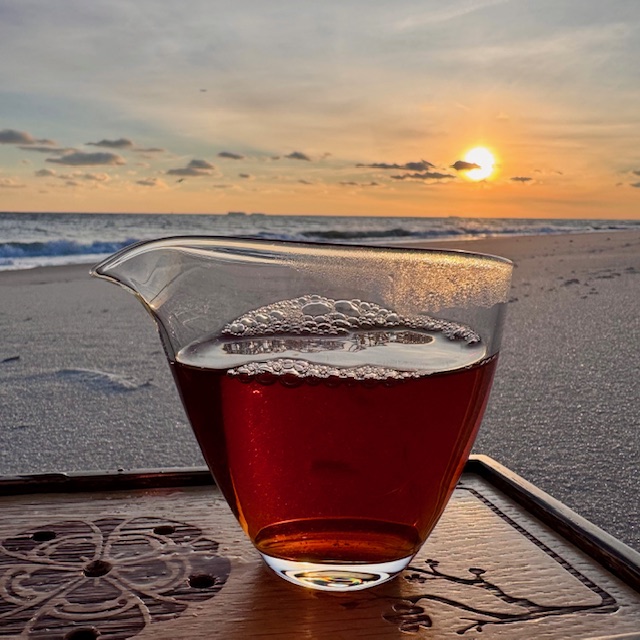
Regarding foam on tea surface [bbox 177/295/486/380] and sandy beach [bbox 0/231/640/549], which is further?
sandy beach [bbox 0/231/640/549]

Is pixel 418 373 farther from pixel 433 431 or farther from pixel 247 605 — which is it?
pixel 247 605

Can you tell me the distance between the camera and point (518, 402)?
2236 mm

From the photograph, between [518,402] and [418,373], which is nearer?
[418,373]

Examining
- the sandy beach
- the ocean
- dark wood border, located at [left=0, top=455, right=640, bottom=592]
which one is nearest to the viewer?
dark wood border, located at [left=0, top=455, right=640, bottom=592]

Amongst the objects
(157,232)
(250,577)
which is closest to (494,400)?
(250,577)

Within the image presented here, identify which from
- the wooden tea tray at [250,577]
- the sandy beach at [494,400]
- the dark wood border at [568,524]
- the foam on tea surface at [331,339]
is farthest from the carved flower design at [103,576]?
the sandy beach at [494,400]

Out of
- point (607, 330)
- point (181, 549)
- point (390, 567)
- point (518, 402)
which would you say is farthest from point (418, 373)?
point (607, 330)

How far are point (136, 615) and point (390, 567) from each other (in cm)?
19

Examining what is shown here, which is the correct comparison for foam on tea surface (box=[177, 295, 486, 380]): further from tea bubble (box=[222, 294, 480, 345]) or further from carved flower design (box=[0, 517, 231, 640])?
carved flower design (box=[0, 517, 231, 640])

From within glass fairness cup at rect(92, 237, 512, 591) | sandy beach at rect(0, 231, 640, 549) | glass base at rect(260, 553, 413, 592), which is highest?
glass fairness cup at rect(92, 237, 512, 591)

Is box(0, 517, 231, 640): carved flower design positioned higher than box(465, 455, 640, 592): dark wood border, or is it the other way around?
box(465, 455, 640, 592): dark wood border

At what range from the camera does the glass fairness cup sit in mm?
584

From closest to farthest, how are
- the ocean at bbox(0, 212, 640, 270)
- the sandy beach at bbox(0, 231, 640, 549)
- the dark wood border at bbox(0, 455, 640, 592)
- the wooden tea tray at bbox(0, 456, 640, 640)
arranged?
the wooden tea tray at bbox(0, 456, 640, 640) → the dark wood border at bbox(0, 455, 640, 592) → the sandy beach at bbox(0, 231, 640, 549) → the ocean at bbox(0, 212, 640, 270)

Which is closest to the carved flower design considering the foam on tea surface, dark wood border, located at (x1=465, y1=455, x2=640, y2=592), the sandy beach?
the foam on tea surface
